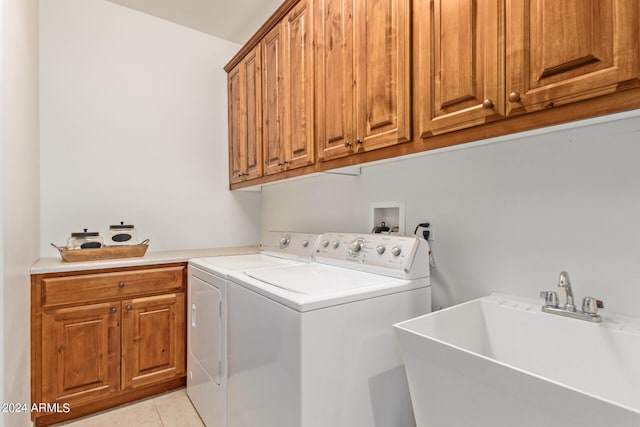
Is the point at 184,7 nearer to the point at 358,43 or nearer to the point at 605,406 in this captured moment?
the point at 358,43

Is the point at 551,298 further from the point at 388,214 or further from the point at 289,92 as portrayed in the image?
the point at 289,92

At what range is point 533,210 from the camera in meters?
1.17

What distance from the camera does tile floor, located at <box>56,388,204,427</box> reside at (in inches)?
71.8

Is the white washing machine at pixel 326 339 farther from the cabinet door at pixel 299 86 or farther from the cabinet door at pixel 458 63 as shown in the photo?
the cabinet door at pixel 299 86

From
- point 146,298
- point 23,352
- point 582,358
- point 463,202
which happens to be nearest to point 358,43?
point 463,202

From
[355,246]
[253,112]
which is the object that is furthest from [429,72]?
[253,112]

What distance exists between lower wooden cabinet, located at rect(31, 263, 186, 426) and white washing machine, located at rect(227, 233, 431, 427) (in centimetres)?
Result: 86

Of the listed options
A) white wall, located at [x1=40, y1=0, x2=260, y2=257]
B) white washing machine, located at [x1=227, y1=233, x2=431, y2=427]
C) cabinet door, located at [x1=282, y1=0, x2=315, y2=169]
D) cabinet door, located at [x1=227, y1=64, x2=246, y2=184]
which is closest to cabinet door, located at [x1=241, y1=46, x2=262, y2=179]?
cabinet door, located at [x1=227, y1=64, x2=246, y2=184]

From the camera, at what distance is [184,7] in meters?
2.40

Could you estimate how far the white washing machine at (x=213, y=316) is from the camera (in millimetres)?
1562

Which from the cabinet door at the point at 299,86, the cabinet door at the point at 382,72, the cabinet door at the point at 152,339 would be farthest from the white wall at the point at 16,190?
the cabinet door at the point at 382,72

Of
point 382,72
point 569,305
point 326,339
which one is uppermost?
point 382,72

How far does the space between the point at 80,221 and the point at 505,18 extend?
270 centimetres

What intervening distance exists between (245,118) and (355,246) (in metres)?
1.46
